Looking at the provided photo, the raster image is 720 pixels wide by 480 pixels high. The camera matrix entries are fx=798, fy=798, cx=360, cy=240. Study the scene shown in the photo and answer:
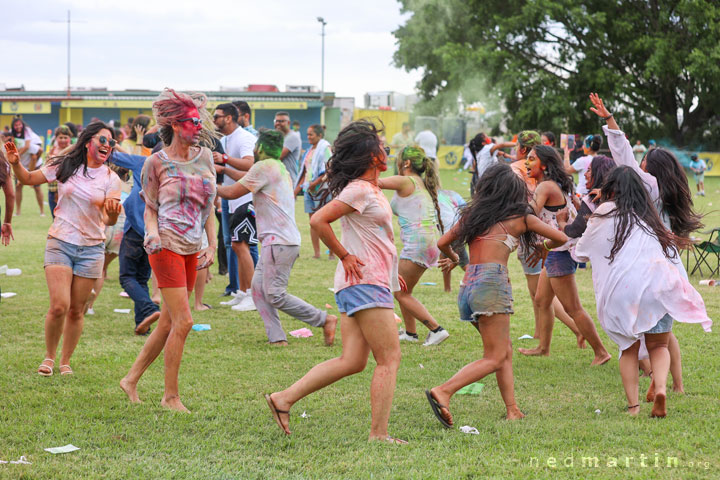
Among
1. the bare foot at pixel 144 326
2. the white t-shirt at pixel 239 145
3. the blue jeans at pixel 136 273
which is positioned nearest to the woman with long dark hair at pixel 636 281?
the bare foot at pixel 144 326

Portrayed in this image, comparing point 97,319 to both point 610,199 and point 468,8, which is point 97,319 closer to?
point 610,199

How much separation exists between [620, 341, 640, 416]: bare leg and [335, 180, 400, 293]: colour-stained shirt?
1798 mm

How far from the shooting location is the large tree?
33.2m

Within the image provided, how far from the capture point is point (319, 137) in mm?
12992

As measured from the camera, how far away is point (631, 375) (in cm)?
525

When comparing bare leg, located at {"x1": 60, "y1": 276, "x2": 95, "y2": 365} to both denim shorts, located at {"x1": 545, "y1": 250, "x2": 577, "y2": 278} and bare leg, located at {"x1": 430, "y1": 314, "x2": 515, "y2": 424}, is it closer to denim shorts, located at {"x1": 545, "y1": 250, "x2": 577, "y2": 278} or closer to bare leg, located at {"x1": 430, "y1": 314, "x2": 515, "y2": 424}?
bare leg, located at {"x1": 430, "y1": 314, "x2": 515, "y2": 424}

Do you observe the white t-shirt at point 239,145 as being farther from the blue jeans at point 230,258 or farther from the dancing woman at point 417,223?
the dancing woman at point 417,223

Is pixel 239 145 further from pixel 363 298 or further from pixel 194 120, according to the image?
pixel 363 298

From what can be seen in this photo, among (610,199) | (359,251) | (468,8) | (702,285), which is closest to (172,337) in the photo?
(359,251)

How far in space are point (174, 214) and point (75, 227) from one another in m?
1.17

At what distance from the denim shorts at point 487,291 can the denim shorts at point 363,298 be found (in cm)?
76

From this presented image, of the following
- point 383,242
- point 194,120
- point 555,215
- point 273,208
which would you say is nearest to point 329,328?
point 273,208

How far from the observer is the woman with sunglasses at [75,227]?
19.3 feet

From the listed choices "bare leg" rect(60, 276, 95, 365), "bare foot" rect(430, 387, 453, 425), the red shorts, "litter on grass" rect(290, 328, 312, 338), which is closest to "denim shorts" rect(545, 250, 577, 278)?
"bare foot" rect(430, 387, 453, 425)
